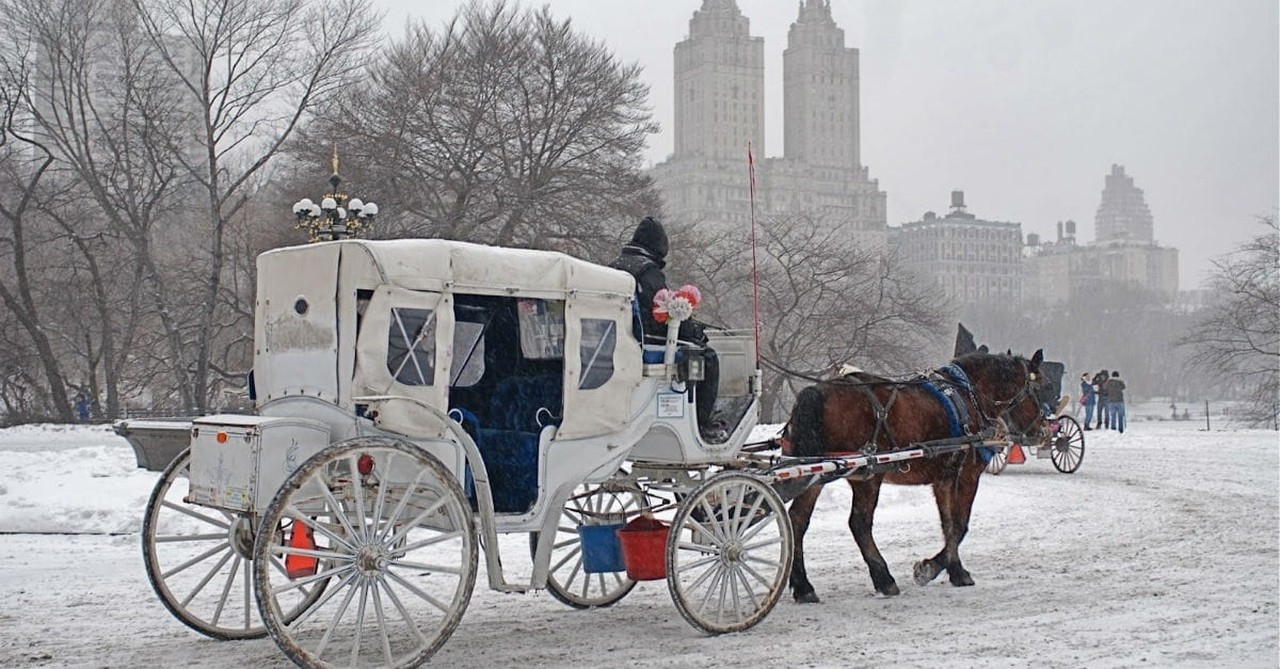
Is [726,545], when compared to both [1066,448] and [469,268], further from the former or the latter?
[1066,448]

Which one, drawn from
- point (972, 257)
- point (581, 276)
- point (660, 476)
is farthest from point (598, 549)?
point (972, 257)

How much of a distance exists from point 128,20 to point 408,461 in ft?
110

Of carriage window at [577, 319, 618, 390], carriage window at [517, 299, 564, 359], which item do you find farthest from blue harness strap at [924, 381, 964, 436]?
carriage window at [517, 299, 564, 359]

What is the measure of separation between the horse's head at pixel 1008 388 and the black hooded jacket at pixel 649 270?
3.24m

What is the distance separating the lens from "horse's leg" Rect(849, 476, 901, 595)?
9750mm

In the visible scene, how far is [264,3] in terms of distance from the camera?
35281 mm

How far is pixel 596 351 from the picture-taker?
26.9 ft

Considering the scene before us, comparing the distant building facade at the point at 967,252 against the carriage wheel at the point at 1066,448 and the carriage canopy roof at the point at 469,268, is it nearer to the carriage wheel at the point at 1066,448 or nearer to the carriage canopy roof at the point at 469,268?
the carriage wheel at the point at 1066,448

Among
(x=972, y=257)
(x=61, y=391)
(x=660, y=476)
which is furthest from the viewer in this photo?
(x=972, y=257)

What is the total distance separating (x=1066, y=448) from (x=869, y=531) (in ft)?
39.5

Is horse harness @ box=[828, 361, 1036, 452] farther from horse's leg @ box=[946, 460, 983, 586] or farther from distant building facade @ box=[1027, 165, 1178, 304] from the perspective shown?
distant building facade @ box=[1027, 165, 1178, 304]

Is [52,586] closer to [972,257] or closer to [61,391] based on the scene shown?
[61,391]

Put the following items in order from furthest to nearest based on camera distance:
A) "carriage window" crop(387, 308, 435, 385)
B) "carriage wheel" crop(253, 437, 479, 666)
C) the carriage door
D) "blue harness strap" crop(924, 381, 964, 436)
A: "blue harness strap" crop(924, 381, 964, 436) → "carriage window" crop(387, 308, 435, 385) → the carriage door → "carriage wheel" crop(253, 437, 479, 666)

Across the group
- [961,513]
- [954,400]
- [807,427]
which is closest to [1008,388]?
[954,400]
